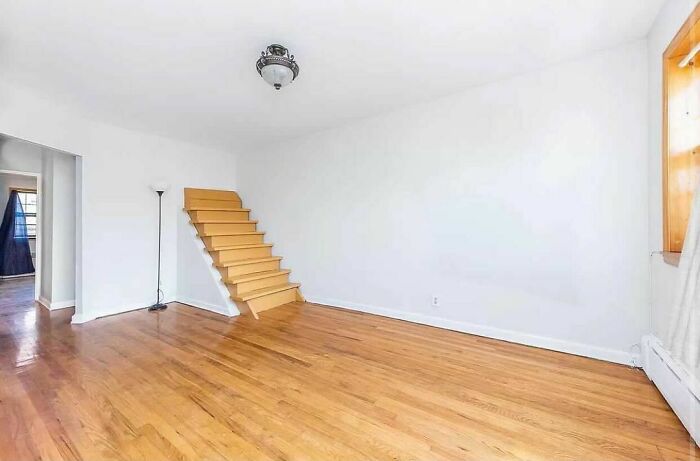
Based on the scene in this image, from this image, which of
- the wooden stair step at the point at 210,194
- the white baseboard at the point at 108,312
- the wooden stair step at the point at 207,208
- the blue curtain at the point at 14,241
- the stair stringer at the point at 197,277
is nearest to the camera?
the white baseboard at the point at 108,312

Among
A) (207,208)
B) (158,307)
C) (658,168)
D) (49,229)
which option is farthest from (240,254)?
(658,168)

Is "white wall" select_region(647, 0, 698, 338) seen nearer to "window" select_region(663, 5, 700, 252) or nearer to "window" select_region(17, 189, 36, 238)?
"window" select_region(663, 5, 700, 252)

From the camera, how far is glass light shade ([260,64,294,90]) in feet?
6.92

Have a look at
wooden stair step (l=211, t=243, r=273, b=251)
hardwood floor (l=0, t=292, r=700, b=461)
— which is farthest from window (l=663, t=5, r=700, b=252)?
wooden stair step (l=211, t=243, r=273, b=251)

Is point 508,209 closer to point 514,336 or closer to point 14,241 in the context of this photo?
point 514,336

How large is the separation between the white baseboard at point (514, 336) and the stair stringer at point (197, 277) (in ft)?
5.41

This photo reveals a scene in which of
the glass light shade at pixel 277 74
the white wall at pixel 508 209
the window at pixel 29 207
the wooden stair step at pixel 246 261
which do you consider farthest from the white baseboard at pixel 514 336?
the window at pixel 29 207

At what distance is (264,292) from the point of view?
3.74 metres

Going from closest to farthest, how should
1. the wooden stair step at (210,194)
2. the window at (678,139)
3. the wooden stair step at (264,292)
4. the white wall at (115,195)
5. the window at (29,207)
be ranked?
the window at (678,139) → the white wall at (115,195) → the wooden stair step at (264,292) → the wooden stair step at (210,194) → the window at (29,207)

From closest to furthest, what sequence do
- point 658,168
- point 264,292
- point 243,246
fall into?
point 658,168 → point 264,292 → point 243,246

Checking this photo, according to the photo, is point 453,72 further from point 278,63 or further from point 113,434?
point 113,434

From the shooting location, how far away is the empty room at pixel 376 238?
60.6 inches

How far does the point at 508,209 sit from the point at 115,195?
4.61 m

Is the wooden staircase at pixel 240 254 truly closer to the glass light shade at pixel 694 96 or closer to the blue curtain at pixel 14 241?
the glass light shade at pixel 694 96
